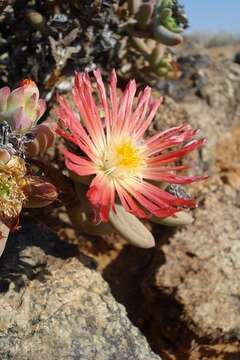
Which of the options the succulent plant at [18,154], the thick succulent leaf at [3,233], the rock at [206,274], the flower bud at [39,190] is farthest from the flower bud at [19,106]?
the rock at [206,274]

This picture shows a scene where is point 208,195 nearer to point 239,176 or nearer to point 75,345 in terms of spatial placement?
point 239,176

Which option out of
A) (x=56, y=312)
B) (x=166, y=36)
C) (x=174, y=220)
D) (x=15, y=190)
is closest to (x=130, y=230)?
(x=174, y=220)

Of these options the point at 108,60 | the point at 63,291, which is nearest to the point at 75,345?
the point at 63,291

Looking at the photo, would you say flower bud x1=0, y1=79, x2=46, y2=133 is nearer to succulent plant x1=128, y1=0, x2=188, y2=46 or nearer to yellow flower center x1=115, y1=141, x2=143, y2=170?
yellow flower center x1=115, y1=141, x2=143, y2=170

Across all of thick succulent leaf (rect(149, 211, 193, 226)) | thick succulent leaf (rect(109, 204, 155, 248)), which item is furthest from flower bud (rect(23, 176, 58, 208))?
thick succulent leaf (rect(149, 211, 193, 226))

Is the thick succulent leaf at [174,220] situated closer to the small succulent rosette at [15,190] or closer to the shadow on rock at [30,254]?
the shadow on rock at [30,254]

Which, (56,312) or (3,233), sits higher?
(3,233)

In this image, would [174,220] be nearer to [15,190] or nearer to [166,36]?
[15,190]
